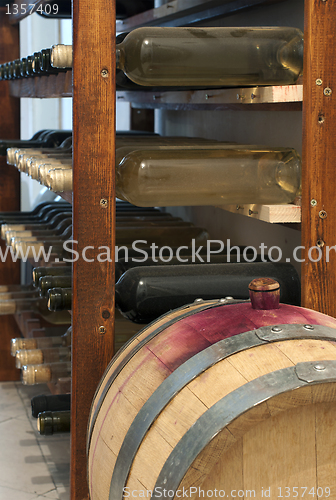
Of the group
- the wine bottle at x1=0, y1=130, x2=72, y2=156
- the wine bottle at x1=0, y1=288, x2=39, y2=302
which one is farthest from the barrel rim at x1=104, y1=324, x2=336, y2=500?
the wine bottle at x1=0, y1=130, x2=72, y2=156

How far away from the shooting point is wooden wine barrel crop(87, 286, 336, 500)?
959 mm

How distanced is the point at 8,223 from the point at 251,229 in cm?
95

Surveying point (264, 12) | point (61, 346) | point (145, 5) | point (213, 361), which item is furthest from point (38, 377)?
point (145, 5)

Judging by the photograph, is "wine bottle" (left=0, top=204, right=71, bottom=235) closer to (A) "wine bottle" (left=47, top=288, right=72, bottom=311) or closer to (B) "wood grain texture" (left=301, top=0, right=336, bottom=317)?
(A) "wine bottle" (left=47, top=288, right=72, bottom=311)

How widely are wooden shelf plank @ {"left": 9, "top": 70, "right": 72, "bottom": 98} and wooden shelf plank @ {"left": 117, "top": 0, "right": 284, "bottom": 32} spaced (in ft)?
1.68

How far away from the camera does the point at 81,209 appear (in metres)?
1.36

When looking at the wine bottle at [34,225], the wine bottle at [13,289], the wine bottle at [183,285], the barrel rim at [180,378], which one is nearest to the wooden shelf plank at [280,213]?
the wine bottle at [183,285]

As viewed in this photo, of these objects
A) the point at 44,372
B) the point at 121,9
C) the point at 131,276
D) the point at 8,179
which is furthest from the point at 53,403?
the point at 121,9

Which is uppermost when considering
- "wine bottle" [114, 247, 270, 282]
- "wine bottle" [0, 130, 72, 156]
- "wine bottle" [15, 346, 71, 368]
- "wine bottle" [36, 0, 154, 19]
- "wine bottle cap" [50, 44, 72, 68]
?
"wine bottle" [36, 0, 154, 19]

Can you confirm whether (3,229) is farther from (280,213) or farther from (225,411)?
(225,411)

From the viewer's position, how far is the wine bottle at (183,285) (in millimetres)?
1450

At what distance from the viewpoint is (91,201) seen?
4.48 feet

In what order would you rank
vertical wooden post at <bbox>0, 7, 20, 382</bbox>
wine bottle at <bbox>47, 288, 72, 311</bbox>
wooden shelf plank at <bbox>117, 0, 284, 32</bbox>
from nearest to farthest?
1. wine bottle at <bbox>47, 288, 72, 311</bbox>
2. wooden shelf plank at <bbox>117, 0, 284, 32</bbox>
3. vertical wooden post at <bbox>0, 7, 20, 382</bbox>

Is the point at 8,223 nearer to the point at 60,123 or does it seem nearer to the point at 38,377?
the point at 38,377
